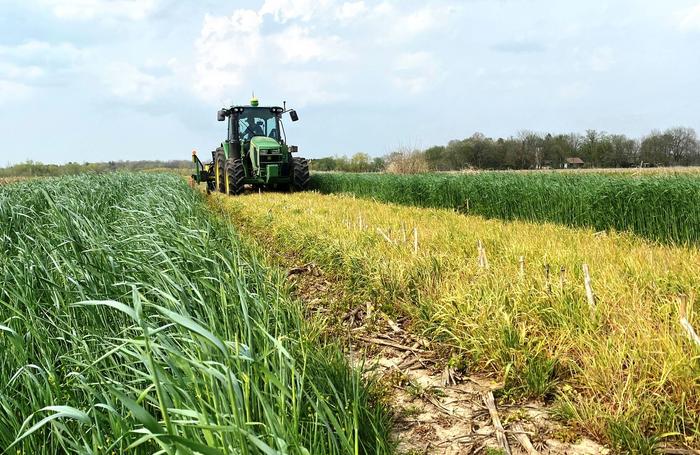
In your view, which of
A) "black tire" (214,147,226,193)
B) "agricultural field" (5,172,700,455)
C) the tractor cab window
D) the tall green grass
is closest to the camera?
"agricultural field" (5,172,700,455)

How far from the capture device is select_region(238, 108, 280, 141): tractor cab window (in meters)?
15.4

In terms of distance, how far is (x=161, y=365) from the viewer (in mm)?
1859

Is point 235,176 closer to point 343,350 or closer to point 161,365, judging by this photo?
point 343,350

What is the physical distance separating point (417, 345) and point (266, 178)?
1137 centimetres

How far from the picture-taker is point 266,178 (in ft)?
46.4

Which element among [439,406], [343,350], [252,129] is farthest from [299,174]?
[439,406]

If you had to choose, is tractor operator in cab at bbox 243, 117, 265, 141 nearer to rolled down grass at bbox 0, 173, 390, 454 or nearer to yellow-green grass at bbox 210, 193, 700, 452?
yellow-green grass at bbox 210, 193, 700, 452

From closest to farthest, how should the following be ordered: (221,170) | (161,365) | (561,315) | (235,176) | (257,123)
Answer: (161,365) → (561,315) → (235,176) → (257,123) → (221,170)

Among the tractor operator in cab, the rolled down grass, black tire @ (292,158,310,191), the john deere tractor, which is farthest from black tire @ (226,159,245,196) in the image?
the rolled down grass

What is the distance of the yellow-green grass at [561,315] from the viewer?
7.54 ft

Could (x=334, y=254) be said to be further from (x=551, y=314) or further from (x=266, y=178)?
(x=266, y=178)

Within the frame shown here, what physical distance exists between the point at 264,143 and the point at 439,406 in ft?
40.9

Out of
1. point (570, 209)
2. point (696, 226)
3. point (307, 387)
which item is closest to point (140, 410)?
point (307, 387)

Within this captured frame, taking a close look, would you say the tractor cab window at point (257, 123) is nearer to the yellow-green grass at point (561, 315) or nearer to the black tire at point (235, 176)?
the black tire at point (235, 176)
